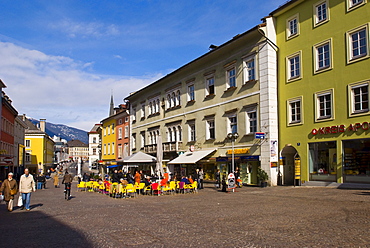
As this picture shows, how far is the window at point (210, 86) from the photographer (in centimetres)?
3268

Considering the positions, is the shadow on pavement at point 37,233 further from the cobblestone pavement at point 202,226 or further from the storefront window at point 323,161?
the storefront window at point 323,161

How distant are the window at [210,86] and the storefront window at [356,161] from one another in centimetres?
1386

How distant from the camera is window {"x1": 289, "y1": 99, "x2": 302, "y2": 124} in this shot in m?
24.6

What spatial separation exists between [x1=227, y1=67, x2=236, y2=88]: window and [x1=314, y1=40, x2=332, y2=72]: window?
755 centimetres

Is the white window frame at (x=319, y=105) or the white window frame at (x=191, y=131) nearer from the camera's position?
the white window frame at (x=319, y=105)

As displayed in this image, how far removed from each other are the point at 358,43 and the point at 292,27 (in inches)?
222

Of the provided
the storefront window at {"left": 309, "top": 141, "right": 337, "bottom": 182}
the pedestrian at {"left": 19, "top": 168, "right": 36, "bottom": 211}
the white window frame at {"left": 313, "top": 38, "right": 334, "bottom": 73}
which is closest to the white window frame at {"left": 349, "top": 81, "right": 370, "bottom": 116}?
the white window frame at {"left": 313, "top": 38, "right": 334, "bottom": 73}

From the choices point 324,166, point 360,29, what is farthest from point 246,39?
point 324,166

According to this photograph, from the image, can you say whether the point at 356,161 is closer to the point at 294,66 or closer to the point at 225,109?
the point at 294,66

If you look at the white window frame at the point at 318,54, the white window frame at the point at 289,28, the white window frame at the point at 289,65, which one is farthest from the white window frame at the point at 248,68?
the white window frame at the point at 318,54

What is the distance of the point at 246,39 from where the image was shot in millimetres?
27906

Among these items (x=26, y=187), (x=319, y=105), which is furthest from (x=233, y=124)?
(x=26, y=187)

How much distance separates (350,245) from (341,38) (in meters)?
16.6

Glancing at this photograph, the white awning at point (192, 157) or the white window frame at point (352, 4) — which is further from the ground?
the white window frame at point (352, 4)
